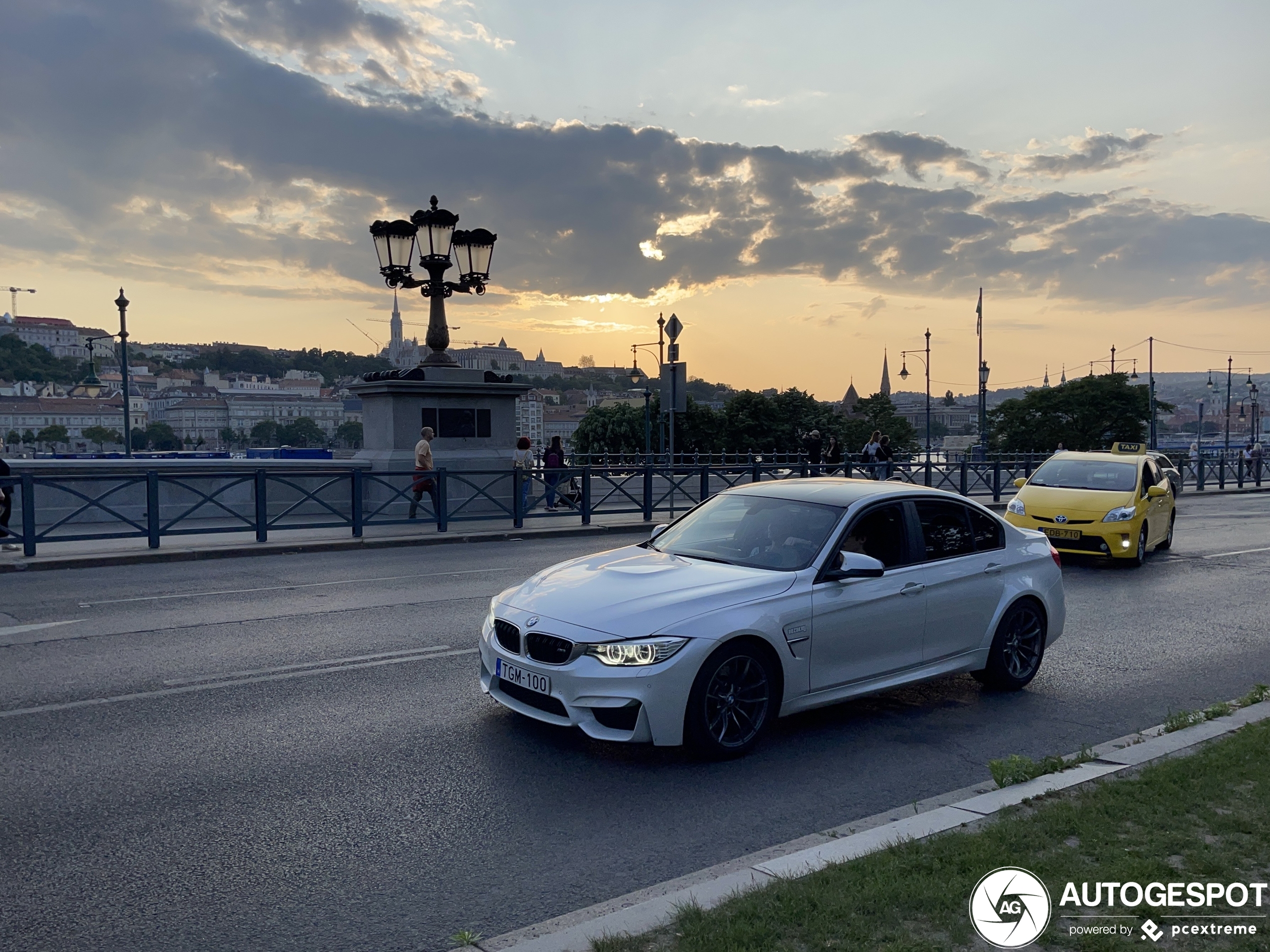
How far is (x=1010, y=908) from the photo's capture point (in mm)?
3496

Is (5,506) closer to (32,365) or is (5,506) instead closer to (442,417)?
(442,417)

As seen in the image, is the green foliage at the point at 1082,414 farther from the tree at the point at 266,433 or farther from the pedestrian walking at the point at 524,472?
the pedestrian walking at the point at 524,472

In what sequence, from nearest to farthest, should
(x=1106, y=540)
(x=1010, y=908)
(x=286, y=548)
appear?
(x=1010, y=908) → (x=1106, y=540) → (x=286, y=548)

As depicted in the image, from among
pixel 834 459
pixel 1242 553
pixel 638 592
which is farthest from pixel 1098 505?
pixel 834 459

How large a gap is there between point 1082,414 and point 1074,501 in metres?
62.4

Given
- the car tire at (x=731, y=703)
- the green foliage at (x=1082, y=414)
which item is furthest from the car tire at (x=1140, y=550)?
the green foliage at (x=1082, y=414)

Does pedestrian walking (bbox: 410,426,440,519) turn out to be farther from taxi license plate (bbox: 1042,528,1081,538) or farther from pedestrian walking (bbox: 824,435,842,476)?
pedestrian walking (bbox: 824,435,842,476)

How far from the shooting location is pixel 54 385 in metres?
39.1

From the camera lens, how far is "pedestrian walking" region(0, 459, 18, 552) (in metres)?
14.2

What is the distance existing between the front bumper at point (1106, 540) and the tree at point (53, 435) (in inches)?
937

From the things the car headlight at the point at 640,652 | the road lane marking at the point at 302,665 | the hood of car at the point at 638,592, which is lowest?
the road lane marking at the point at 302,665

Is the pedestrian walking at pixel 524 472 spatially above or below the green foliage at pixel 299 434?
below

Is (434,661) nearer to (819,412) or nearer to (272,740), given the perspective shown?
(272,740)

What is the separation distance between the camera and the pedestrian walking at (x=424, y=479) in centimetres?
1795
